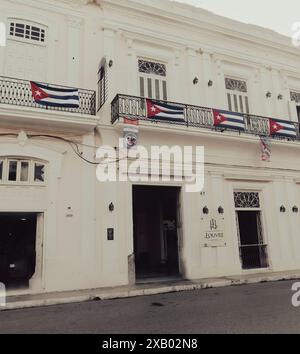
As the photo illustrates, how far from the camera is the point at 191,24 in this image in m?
12.4

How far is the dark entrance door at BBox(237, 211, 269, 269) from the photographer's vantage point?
11523 mm

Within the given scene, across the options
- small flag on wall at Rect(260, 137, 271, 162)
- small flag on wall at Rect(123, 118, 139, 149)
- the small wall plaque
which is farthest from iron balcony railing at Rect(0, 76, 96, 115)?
small flag on wall at Rect(260, 137, 271, 162)

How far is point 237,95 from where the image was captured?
1282cm

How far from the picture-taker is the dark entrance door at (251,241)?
11.5 m

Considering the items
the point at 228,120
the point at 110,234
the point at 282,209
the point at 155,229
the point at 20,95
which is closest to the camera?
the point at 20,95

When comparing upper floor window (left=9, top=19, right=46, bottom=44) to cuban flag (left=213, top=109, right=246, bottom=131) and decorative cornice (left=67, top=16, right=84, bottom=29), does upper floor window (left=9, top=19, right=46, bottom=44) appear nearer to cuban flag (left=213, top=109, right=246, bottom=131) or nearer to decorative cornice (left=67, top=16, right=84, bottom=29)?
decorative cornice (left=67, top=16, right=84, bottom=29)

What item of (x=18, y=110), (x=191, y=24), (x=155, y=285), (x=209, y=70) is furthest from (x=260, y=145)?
(x=18, y=110)

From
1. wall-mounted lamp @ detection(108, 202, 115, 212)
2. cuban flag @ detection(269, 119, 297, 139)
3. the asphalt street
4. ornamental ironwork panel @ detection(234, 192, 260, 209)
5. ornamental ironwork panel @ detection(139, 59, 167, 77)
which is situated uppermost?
ornamental ironwork panel @ detection(139, 59, 167, 77)

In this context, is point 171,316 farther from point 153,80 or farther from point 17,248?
point 153,80

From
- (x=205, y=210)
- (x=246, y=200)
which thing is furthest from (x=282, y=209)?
(x=205, y=210)

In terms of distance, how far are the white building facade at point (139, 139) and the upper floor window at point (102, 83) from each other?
0.22 feet

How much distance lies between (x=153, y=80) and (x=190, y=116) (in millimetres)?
1934

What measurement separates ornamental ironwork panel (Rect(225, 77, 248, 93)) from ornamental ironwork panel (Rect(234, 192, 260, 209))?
4.30 meters

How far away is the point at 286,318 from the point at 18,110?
7.80 meters
